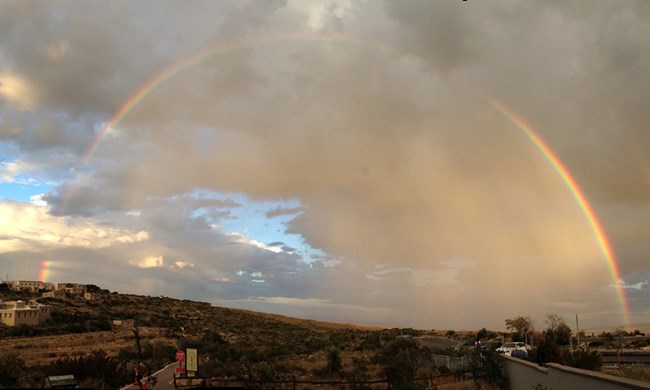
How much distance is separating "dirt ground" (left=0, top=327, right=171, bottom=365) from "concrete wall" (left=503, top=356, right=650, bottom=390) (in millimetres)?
33389

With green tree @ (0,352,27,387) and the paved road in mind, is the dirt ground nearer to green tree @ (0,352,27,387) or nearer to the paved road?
the paved road

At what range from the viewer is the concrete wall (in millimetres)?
11378

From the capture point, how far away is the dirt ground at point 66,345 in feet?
149

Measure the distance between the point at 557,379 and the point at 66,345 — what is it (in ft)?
167

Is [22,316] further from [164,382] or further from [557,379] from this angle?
[557,379]

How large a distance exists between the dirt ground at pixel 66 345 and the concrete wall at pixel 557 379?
3339 centimetres

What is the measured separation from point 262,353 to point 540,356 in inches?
1003

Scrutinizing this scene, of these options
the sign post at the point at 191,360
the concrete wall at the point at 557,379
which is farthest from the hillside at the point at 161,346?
the concrete wall at the point at 557,379

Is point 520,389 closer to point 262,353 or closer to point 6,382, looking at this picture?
point 6,382

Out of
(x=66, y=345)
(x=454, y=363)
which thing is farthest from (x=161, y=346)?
(x=454, y=363)

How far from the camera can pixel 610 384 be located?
11711 mm

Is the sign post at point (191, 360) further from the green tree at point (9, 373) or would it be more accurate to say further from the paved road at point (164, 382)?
the green tree at point (9, 373)

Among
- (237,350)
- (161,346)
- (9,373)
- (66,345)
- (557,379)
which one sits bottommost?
(66,345)

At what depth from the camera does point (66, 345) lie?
5466 cm
